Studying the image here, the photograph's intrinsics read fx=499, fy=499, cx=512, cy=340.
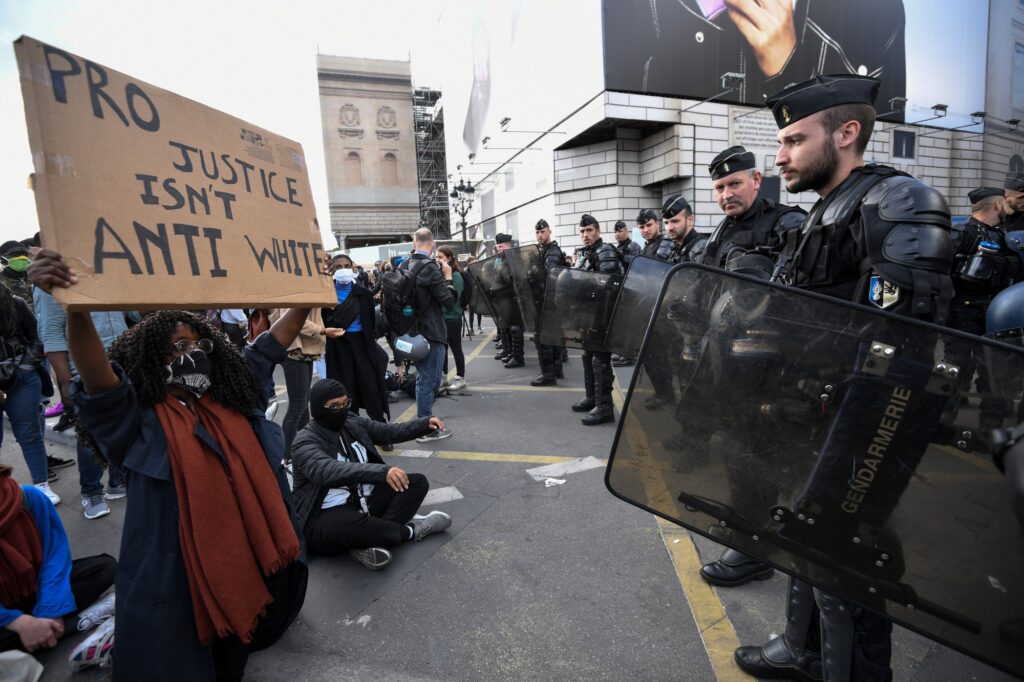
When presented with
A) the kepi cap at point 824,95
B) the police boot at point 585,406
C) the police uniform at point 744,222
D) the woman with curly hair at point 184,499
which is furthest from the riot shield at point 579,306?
the woman with curly hair at point 184,499

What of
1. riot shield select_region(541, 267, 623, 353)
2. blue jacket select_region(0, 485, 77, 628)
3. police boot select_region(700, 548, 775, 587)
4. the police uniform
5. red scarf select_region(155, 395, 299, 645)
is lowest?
police boot select_region(700, 548, 775, 587)

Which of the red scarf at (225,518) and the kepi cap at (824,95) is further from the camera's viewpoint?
the red scarf at (225,518)

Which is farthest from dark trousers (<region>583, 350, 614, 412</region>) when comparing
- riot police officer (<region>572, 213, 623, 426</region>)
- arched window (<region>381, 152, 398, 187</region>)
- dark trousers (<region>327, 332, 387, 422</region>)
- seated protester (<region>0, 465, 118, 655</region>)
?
arched window (<region>381, 152, 398, 187</region>)

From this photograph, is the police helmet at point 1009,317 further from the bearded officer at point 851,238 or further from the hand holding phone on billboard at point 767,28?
the hand holding phone on billboard at point 767,28

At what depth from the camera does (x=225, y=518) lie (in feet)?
5.58

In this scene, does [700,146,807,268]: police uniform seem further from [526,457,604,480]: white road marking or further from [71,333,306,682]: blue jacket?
[71,333,306,682]: blue jacket

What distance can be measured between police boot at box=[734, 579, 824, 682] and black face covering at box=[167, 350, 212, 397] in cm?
215

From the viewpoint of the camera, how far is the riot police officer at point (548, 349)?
5789 millimetres

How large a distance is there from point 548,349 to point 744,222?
3.89 meters

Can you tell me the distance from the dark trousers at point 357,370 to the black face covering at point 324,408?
5.56 feet

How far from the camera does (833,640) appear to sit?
54.5 inches

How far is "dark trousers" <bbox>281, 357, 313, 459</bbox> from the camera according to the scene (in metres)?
3.93

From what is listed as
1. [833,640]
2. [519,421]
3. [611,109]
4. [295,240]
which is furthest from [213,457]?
[611,109]

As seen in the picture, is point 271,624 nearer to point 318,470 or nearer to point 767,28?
point 318,470
